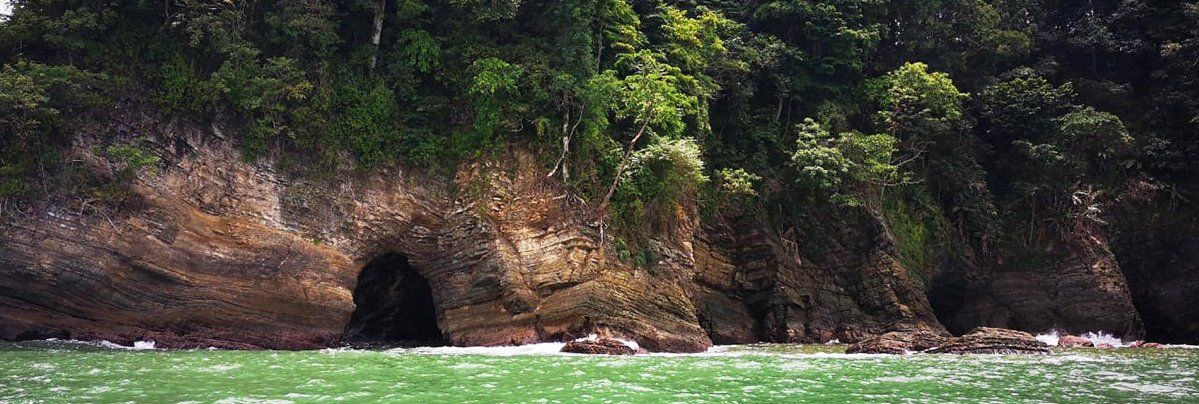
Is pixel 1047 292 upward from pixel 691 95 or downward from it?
downward

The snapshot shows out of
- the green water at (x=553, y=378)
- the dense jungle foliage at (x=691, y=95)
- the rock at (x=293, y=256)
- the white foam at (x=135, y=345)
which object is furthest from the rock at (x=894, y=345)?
the white foam at (x=135, y=345)

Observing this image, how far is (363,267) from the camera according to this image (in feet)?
64.2

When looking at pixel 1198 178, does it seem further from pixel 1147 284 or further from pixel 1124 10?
pixel 1124 10

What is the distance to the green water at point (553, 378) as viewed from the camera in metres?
8.99

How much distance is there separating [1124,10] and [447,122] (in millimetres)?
23993

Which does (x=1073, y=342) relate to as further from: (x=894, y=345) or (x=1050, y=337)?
(x=894, y=345)

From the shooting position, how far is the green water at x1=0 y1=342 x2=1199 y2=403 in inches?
354

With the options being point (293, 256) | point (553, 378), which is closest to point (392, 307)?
point (293, 256)

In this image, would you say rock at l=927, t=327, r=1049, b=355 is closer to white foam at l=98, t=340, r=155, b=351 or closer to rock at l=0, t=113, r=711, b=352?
rock at l=0, t=113, r=711, b=352

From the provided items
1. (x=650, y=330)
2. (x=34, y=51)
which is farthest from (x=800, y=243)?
(x=34, y=51)

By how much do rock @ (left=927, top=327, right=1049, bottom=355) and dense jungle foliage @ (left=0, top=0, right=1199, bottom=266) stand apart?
7.01m

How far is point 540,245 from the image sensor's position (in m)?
19.4

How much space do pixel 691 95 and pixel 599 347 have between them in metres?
9.74

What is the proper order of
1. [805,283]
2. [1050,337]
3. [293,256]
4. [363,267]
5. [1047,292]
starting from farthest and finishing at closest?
1. [1047,292]
2. [805,283]
3. [1050,337]
4. [363,267]
5. [293,256]
